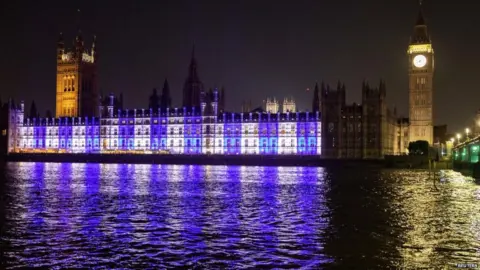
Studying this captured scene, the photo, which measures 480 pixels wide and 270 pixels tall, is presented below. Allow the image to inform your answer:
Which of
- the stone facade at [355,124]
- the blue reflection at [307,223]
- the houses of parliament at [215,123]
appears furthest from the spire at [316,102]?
the blue reflection at [307,223]

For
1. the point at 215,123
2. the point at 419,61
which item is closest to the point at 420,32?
the point at 419,61

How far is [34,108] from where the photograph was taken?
630 feet

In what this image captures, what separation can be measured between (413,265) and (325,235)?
5315 mm

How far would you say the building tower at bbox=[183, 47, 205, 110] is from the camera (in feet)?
557

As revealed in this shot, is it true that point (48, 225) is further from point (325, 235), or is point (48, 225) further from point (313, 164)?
point (313, 164)

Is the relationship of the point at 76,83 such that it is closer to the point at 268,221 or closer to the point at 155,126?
the point at 155,126

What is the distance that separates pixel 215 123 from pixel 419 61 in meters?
54.9

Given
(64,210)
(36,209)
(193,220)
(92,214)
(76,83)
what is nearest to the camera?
(193,220)

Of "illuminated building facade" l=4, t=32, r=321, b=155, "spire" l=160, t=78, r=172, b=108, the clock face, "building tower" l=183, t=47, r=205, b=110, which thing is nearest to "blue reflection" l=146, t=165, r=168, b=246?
"illuminated building facade" l=4, t=32, r=321, b=155

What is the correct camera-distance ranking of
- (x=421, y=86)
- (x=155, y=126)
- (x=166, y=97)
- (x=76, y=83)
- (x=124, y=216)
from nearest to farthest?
(x=124, y=216) → (x=421, y=86) → (x=155, y=126) → (x=166, y=97) → (x=76, y=83)

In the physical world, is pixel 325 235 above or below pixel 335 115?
below

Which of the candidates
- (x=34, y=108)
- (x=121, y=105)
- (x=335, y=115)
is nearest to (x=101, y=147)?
(x=121, y=105)

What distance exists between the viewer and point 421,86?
5733 inches

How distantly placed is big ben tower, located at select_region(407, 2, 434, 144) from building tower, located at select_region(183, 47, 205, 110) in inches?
2321
